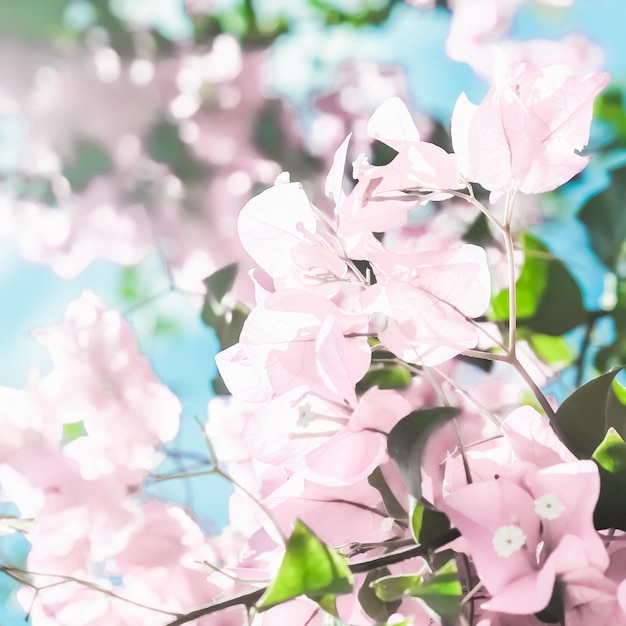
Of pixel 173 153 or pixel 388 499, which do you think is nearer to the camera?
pixel 388 499

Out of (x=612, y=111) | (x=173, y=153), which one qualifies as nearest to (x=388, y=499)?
(x=612, y=111)

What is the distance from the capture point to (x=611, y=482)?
255 mm

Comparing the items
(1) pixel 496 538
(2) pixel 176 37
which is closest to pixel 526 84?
(1) pixel 496 538

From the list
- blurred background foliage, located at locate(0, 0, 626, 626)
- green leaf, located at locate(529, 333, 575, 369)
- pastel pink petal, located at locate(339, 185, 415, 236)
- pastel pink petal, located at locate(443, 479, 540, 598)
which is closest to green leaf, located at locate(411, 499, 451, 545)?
pastel pink petal, located at locate(443, 479, 540, 598)

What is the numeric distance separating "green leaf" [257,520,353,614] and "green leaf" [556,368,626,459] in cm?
12

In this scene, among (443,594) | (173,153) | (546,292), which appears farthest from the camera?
(173,153)

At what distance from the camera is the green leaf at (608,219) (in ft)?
1.35

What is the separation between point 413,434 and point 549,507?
0.05 meters

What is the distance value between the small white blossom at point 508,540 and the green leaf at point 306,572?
0.16ft

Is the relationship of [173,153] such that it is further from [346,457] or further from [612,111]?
[346,457]

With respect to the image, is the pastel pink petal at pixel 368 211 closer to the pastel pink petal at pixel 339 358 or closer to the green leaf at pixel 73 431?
the pastel pink petal at pixel 339 358

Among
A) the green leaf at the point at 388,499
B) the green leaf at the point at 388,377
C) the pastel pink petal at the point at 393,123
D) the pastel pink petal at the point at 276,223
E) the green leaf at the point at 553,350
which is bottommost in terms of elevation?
the green leaf at the point at 553,350

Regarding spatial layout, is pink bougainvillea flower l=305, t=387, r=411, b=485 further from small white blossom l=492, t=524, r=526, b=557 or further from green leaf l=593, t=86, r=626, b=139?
green leaf l=593, t=86, r=626, b=139

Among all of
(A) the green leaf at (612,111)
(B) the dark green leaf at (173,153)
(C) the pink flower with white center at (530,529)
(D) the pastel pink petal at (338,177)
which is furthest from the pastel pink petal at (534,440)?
(B) the dark green leaf at (173,153)
